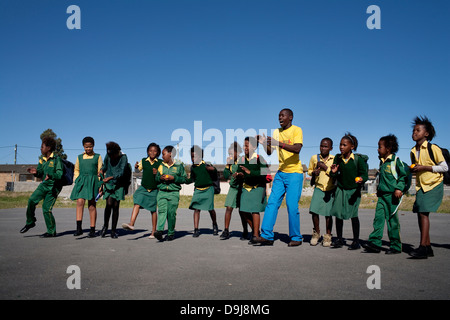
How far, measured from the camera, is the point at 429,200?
5.51 meters

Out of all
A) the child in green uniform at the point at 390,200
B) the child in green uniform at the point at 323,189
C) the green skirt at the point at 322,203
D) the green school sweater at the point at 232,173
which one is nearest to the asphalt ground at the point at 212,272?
the child in green uniform at the point at 390,200

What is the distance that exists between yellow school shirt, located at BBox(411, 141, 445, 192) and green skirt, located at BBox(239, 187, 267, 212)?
2.73m

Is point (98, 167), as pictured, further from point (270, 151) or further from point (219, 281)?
point (219, 281)

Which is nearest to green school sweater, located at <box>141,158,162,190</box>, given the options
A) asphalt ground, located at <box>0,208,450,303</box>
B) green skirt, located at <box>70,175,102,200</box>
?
green skirt, located at <box>70,175,102,200</box>

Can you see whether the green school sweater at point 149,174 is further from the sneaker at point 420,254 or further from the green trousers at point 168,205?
the sneaker at point 420,254

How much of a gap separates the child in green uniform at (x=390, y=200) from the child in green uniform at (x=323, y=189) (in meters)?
0.91

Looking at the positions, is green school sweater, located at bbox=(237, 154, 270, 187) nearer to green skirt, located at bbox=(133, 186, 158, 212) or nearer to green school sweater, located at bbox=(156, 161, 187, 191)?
green school sweater, located at bbox=(156, 161, 187, 191)

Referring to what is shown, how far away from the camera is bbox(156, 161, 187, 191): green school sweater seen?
739cm

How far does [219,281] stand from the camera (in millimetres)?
3799

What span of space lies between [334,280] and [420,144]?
3.16 metres

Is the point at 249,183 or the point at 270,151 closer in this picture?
the point at 270,151

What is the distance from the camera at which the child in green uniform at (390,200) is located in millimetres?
A: 5727
